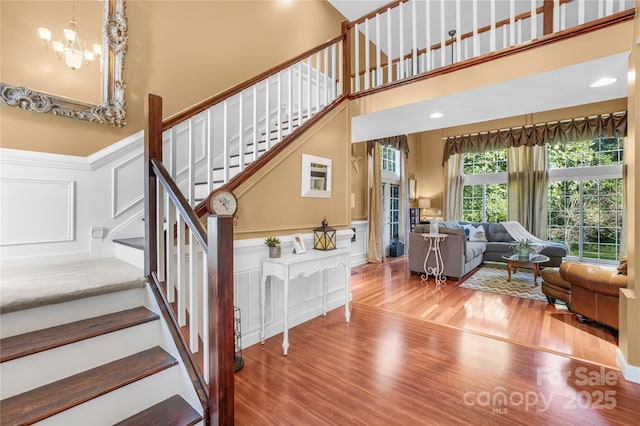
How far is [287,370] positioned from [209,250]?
1404 mm

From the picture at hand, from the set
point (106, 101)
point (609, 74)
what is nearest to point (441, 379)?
point (609, 74)

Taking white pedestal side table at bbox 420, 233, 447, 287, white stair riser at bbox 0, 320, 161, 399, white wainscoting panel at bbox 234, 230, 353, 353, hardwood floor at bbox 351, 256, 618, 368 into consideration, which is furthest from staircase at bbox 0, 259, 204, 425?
white pedestal side table at bbox 420, 233, 447, 287

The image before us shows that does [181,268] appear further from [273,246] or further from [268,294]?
[268,294]

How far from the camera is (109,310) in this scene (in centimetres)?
178

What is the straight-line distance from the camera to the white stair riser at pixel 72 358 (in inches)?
51.7

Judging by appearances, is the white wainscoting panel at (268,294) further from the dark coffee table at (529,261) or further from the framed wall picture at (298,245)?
the dark coffee table at (529,261)

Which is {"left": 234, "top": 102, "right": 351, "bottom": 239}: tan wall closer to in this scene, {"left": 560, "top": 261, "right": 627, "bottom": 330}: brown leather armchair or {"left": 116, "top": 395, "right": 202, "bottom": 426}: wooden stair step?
{"left": 116, "top": 395, "right": 202, "bottom": 426}: wooden stair step

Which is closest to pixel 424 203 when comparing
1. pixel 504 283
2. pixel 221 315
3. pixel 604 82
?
pixel 504 283

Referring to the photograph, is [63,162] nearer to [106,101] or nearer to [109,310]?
[106,101]

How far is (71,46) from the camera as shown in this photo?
2447mm

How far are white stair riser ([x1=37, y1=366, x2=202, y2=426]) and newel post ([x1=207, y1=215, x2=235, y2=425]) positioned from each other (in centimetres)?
A: 20

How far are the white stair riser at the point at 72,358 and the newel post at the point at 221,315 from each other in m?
0.61

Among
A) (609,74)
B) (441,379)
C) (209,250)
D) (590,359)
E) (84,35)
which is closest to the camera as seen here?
(209,250)

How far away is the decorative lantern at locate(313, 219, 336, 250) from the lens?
3162 mm
